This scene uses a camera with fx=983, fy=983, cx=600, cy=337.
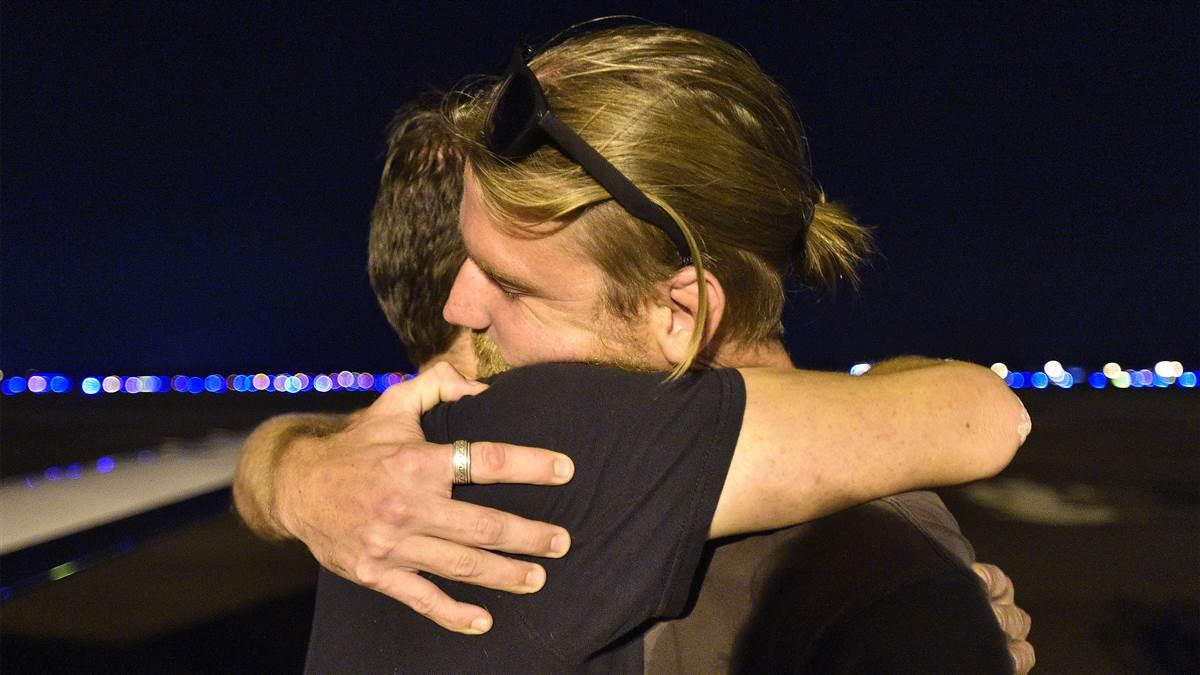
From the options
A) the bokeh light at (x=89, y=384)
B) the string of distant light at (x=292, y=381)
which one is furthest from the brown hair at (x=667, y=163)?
the bokeh light at (x=89, y=384)

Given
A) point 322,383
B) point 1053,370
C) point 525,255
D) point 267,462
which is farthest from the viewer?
point 322,383

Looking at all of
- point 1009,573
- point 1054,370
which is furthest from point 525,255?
point 1054,370

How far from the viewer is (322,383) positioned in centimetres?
4859

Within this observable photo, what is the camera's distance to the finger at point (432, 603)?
1.26m

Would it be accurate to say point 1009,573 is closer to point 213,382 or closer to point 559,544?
point 559,544

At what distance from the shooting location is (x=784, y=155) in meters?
1.53

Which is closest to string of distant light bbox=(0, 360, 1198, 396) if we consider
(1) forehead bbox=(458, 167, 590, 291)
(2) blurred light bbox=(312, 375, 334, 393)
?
(2) blurred light bbox=(312, 375, 334, 393)

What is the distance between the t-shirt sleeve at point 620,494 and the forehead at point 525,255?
0.23 metres

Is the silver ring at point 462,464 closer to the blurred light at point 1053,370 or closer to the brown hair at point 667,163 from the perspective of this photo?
the brown hair at point 667,163

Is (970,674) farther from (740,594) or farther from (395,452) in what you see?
(395,452)

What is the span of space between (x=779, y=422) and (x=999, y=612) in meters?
0.54

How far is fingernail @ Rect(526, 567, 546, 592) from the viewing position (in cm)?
122

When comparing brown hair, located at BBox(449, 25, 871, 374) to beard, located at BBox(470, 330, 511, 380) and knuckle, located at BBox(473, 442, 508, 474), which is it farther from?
beard, located at BBox(470, 330, 511, 380)

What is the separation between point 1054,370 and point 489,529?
151ft
